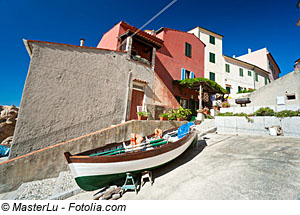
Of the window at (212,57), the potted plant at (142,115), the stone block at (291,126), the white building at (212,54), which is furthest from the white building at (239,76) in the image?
the potted plant at (142,115)

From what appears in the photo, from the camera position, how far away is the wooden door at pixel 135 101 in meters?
9.38

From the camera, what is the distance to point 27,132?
5.50m

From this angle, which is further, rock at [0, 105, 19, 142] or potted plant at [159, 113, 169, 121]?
rock at [0, 105, 19, 142]

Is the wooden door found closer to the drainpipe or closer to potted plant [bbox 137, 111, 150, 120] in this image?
the drainpipe

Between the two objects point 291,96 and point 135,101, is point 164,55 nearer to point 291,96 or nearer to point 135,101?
point 135,101

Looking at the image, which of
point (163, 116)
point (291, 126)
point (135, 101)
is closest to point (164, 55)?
point (135, 101)

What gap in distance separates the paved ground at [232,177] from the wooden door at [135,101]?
213 inches

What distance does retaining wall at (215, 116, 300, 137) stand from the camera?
6185mm

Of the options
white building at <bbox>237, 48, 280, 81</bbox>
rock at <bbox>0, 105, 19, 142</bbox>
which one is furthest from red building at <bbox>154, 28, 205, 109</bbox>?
rock at <bbox>0, 105, 19, 142</bbox>

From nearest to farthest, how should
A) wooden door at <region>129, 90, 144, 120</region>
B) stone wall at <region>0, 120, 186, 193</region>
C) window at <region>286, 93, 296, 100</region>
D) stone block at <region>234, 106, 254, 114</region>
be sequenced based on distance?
stone wall at <region>0, 120, 186, 193</region> → stone block at <region>234, 106, 254, 114</region> → window at <region>286, 93, 296, 100</region> → wooden door at <region>129, 90, 144, 120</region>

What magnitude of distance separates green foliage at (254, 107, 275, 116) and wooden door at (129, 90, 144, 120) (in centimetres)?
724

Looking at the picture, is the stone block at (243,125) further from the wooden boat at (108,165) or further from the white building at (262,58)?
the white building at (262,58)
